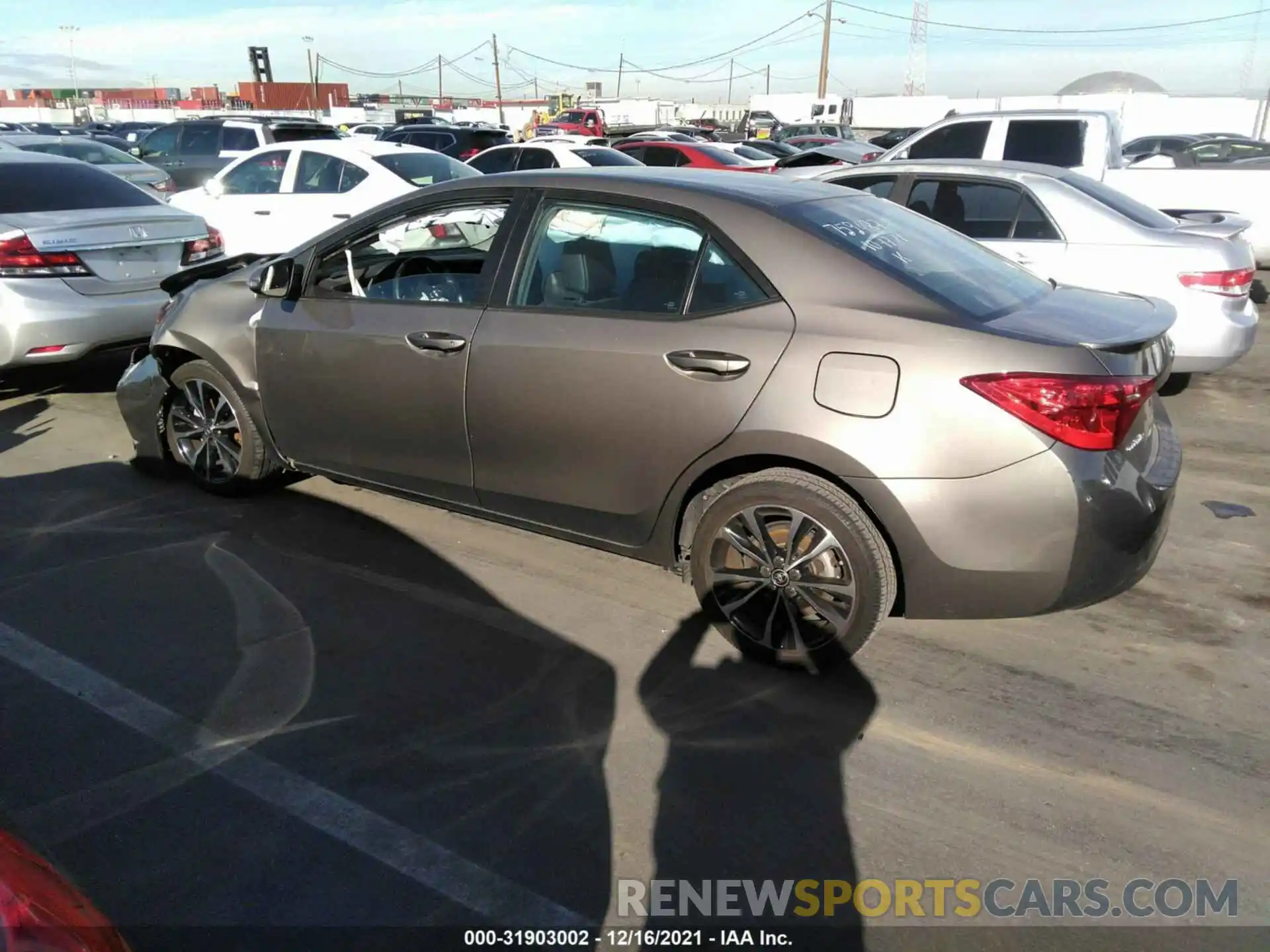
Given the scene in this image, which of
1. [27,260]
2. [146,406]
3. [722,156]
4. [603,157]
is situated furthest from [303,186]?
[722,156]

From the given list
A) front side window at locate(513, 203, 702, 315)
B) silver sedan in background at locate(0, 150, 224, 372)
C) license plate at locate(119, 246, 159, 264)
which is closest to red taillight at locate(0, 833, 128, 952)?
front side window at locate(513, 203, 702, 315)

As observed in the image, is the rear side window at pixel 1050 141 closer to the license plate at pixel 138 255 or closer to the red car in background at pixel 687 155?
the red car in background at pixel 687 155

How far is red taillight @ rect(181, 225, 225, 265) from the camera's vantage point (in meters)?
7.06

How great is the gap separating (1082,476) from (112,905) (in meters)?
2.93

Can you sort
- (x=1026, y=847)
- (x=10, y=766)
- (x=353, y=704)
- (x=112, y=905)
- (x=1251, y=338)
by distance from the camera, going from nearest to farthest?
1. (x=112, y=905)
2. (x=1026, y=847)
3. (x=10, y=766)
4. (x=353, y=704)
5. (x=1251, y=338)

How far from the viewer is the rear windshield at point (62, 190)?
6.60m

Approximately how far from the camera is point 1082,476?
3.01 meters

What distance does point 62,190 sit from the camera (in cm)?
687

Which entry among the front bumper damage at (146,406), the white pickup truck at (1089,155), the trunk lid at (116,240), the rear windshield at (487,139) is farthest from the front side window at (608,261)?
the rear windshield at (487,139)

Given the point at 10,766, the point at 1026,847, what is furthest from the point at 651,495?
the point at 10,766

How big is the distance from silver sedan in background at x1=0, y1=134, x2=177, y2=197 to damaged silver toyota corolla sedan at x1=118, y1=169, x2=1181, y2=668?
10492mm

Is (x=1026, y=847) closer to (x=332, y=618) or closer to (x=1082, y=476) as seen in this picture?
(x=1082, y=476)

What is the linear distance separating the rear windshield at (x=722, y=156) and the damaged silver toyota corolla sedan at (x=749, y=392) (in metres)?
10.9

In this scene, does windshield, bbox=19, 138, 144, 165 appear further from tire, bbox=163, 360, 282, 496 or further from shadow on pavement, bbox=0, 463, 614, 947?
shadow on pavement, bbox=0, 463, 614, 947
